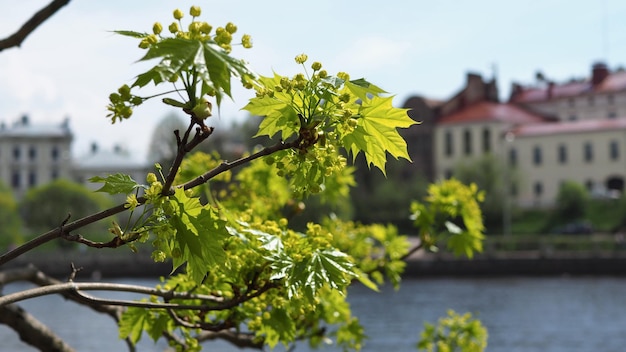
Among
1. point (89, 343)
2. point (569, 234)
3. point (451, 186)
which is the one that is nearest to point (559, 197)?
point (569, 234)

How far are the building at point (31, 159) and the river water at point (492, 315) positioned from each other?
46.8 meters

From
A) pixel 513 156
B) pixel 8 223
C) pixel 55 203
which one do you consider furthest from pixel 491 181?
pixel 8 223

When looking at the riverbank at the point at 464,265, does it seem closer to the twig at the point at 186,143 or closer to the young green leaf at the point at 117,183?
the young green leaf at the point at 117,183

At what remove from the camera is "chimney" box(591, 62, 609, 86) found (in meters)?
87.6

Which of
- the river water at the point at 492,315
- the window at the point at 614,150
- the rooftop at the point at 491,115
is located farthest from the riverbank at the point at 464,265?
the rooftop at the point at 491,115

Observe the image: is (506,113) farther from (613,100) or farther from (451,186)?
(451,186)

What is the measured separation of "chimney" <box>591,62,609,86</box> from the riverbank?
27.0 metres

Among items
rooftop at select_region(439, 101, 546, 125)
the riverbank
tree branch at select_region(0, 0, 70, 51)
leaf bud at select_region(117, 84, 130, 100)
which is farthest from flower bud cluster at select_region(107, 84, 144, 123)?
rooftop at select_region(439, 101, 546, 125)

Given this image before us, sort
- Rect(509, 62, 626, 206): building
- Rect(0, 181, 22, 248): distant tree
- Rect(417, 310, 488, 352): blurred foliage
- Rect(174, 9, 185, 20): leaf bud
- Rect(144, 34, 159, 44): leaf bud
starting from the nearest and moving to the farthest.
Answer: Rect(144, 34, 159, 44): leaf bud → Rect(174, 9, 185, 20): leaf bud → Rect(417, 310, 488, 352): blurred foliage → Rect(0, 181, 22, 248): distant tree → Rect(509, 62, 626, 206): building

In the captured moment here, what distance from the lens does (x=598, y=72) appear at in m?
87.6

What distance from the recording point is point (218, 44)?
1.85 metres

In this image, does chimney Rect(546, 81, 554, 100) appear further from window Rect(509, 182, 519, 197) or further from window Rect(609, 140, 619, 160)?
window Rect(509, 182, 519, 197)

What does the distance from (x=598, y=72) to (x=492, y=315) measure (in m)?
49.2

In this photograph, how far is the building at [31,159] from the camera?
10300cm
